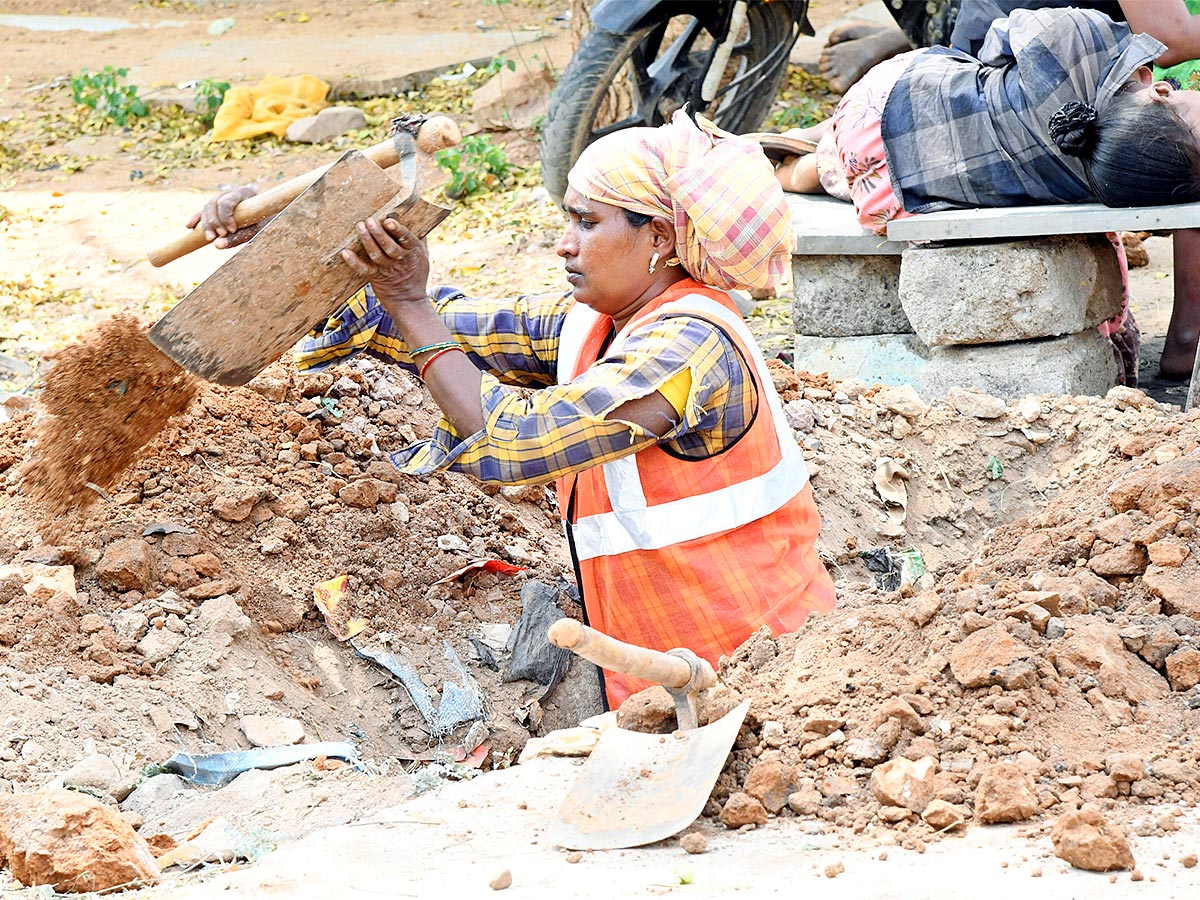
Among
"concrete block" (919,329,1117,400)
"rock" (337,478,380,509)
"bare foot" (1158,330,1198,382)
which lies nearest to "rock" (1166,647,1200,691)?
"rock" (337,478,380,509)

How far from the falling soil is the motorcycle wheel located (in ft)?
11.5

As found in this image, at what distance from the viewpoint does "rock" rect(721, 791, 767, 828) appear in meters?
2.00

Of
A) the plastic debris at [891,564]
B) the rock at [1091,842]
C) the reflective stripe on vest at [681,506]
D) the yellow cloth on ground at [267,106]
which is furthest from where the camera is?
the yellow cloth on ground at [267,106]

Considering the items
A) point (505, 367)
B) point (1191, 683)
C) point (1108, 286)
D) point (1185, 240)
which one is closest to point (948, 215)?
point (1108, 286)

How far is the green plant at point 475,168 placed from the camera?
804 centimetres

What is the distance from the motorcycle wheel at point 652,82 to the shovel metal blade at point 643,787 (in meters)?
4.53

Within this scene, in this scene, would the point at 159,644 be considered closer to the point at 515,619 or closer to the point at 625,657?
the point at 515,619

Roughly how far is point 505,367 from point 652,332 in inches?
25.9

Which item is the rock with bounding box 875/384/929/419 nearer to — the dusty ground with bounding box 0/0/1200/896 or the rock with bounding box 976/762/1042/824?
the dusty ground with bounding box 0/0/1200/896

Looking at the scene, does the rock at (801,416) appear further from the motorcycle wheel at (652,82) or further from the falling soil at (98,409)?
the motorcycle wheel at (652,82)

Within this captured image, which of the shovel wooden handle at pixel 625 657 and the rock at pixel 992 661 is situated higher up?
the shovel wooden handle at pixel 625 657

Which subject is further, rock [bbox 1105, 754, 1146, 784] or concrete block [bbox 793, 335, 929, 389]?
concrete block [bbox 793, 335, 929, 389]

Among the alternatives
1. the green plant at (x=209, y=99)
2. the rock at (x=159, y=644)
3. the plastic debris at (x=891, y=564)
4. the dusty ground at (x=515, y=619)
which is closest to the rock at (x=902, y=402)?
the dusty ground at (x=515, y=619)

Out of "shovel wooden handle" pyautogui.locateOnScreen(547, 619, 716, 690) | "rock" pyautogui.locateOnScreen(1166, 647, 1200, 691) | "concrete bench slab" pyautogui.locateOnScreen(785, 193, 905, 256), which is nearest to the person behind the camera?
"shovel wooden handle" pyautogui.locateOnScreen(547, 619, 716, 690)
